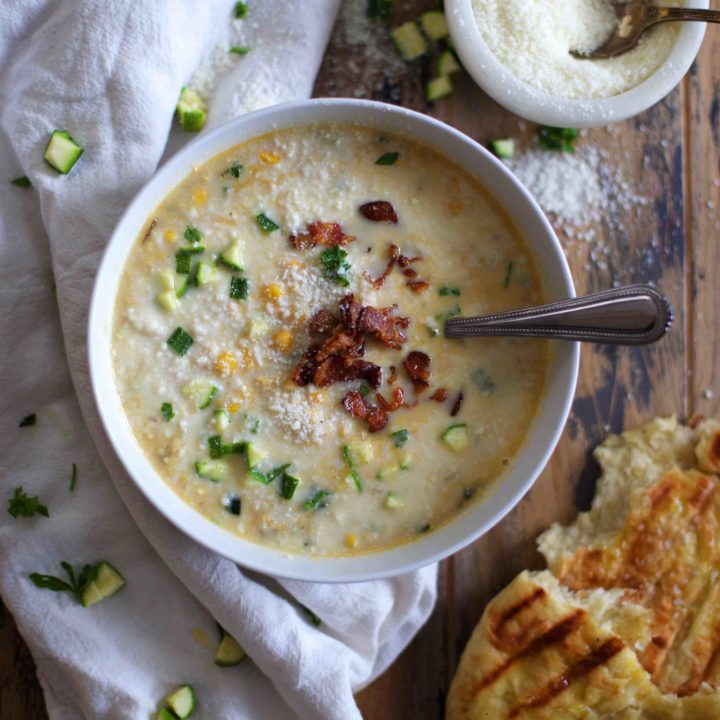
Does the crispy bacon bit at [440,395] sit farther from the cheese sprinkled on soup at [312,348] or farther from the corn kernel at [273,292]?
the corn kernel at [273,292]

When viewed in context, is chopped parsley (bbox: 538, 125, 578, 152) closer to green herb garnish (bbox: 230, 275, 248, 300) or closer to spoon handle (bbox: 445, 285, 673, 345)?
spoon handle (bbox: 445, 285, 673, 345)

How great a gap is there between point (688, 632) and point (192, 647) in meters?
1.63

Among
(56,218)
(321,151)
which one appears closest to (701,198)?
(321,151)

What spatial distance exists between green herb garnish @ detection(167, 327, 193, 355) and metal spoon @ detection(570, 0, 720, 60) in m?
1.64

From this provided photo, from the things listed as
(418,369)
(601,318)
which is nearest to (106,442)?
(418,369)

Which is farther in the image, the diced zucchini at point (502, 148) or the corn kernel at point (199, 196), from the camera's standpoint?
the diced zucchini at point (502, 148)

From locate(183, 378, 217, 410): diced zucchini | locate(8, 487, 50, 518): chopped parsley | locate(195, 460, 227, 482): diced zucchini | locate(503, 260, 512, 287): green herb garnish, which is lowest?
locate(8, 487, 50, 518): chopped parsley

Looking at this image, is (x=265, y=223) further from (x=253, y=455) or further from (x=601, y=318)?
(x=601, y=318)

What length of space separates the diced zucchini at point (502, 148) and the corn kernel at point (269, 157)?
85 cm

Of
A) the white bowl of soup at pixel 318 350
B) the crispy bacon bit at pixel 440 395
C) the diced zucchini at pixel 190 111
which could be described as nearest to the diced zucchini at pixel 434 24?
the white bowl of soup at pixel 318 350

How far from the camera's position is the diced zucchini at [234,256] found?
2.71 meters

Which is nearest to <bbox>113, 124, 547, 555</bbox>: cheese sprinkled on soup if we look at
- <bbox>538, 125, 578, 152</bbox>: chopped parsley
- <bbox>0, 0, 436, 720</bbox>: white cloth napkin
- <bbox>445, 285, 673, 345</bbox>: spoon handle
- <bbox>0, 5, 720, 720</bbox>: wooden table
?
<bbox>445, 285, 673, 345</bbox>: spoon handle

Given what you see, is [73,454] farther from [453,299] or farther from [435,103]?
[435,103]

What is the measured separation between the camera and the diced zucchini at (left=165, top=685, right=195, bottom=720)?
9.79 feet
